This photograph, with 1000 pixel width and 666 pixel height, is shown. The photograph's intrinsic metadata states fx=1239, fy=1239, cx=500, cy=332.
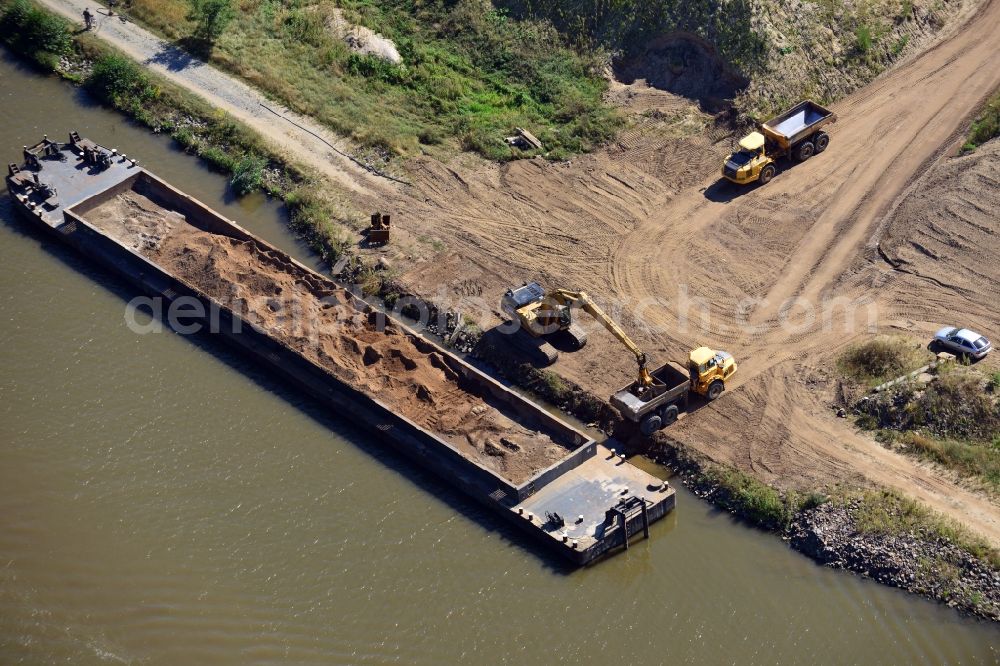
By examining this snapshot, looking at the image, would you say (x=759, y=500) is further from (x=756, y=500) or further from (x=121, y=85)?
(x=121, y=85)

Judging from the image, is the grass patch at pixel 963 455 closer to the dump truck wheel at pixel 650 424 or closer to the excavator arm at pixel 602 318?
the dump truck wheel at pixel 650 424

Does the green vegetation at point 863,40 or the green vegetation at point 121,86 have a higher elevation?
the green vegetation at point 863,40

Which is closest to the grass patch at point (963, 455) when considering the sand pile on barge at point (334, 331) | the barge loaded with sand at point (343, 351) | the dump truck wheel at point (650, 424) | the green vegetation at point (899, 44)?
the dump truck wheel at point (650, 424)

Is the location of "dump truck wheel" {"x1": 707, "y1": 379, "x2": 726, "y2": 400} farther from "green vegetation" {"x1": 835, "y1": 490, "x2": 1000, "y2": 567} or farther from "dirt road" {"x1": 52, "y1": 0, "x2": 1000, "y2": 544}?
"green vegetation" {"x1": 835, "y1": 490, "x2": 1000, "y2": 567}

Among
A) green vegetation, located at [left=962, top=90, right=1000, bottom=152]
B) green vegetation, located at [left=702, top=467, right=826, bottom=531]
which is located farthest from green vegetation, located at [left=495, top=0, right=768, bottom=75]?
green vegetation, located at [left=702, top=467, right=826, bottom=531]

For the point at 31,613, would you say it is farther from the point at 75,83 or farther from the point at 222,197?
the point at 75,83

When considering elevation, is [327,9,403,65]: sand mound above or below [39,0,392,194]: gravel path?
above

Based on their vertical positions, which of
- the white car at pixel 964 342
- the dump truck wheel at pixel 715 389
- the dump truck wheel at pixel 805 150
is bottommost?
the dump truck wheel at pixel 715 389

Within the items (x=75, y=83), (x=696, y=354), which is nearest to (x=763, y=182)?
(x=696, y=354)
